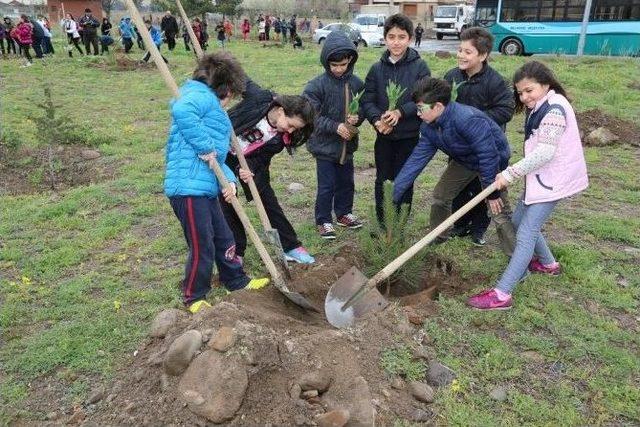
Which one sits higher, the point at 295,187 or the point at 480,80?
the point at 480,80

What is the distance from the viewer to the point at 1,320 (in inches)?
137

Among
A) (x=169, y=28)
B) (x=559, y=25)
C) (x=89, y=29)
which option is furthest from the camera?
(x=169, y=28)

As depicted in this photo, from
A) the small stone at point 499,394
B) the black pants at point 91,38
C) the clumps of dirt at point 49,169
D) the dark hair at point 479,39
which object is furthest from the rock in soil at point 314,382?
the black pants at point 91,38

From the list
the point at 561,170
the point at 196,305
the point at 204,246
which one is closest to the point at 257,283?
the point at 196,305

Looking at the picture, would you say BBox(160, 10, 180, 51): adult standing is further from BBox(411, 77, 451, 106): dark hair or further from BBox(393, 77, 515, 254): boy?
BBox(411, 77, 451, 106): dark hair

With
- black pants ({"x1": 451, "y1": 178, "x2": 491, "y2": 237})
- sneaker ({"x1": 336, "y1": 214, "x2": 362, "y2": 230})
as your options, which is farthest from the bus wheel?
sneaker ({"x1": 336, "y1": 214, "x2": 362, "y2": 230})

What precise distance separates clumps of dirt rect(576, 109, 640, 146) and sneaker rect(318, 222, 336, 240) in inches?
193

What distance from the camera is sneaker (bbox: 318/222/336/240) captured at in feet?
15.3

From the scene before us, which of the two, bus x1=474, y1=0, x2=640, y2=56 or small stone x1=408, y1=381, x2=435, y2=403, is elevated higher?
bus x1=474, y1=0, x2=640, y2=56

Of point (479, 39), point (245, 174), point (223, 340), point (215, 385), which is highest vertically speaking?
point (479, 39)

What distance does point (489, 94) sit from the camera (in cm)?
400

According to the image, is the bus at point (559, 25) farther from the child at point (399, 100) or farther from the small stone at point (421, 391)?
the small stone at point (421, 391)

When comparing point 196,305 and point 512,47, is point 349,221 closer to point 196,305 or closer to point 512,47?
point 196,305

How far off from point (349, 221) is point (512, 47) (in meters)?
18.3
